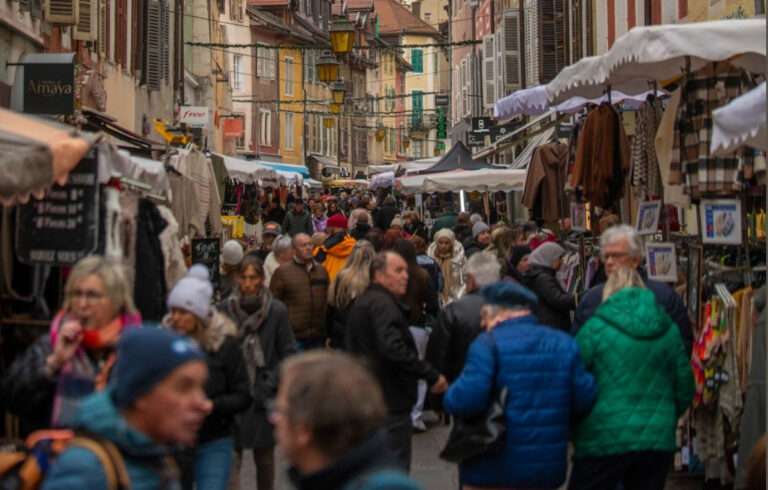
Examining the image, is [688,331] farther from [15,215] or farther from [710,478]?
[15,215]

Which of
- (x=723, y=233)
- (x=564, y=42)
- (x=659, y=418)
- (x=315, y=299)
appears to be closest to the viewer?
(x=659, y=418)

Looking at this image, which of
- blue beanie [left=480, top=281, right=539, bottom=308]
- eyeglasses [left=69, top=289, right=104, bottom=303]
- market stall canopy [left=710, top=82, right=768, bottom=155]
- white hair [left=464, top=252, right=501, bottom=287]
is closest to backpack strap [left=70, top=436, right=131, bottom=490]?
eyeglasses [left=69, top=289, right=104, bottom=303]

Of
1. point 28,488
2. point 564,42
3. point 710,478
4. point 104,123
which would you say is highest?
A: point 564,42

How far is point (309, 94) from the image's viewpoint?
8256 cm

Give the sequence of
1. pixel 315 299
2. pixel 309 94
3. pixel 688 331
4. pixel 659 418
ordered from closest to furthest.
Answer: pixel 659 418
pixel 688 331
pixel 315 299
pixel 309 94

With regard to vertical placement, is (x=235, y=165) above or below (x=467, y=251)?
above

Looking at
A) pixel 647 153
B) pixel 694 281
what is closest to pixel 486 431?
pixel 694 281

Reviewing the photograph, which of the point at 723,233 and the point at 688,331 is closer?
the point at 688,331

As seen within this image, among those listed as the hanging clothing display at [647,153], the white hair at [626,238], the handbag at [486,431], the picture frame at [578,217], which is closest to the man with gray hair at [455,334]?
the white hair at [626,238]

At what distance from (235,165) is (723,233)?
17.1 metres

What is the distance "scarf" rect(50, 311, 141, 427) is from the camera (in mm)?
6398

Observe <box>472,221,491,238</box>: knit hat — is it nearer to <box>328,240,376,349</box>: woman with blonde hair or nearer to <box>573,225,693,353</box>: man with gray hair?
<box>328,240,376,349</box>: woman with blonde hair

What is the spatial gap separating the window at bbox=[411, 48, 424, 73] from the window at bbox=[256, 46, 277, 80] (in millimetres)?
54207

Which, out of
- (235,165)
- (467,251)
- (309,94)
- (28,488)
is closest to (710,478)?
(28,488)
